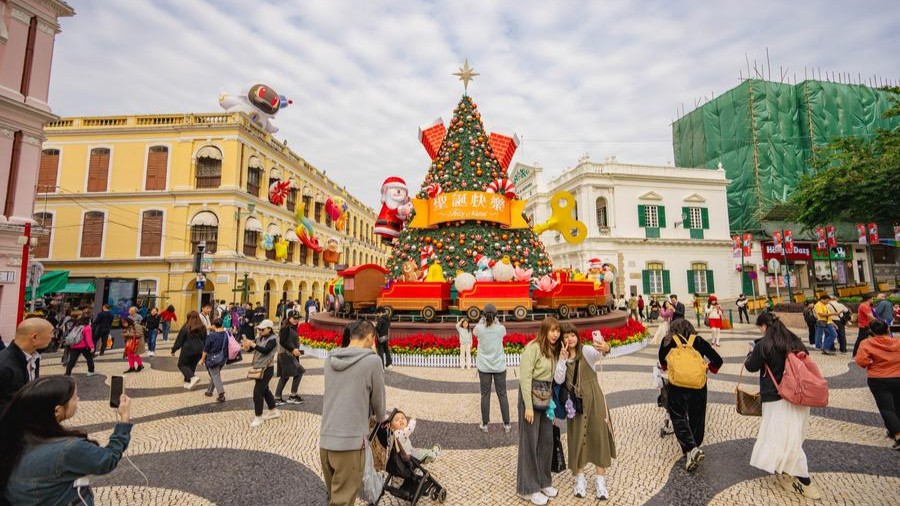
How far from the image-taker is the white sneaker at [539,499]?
351cm

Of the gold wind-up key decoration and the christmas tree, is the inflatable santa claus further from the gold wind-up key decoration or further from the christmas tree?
the gold wind-up key decoration

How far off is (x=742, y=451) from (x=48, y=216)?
3304 cm

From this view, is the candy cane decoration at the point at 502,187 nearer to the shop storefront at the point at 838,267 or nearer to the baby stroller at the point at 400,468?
the baby stroller at the point at 400,468

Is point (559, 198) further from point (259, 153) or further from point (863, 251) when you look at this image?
point (863, 251)

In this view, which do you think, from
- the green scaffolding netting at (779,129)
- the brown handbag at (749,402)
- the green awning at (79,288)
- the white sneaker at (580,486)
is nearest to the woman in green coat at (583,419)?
the white sneaker at (580,486)

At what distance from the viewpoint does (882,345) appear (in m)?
4.60

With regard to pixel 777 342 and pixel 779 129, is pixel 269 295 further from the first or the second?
pixel 779 129

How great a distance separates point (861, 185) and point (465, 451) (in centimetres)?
2411

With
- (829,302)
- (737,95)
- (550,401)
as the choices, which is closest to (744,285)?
(737,95)

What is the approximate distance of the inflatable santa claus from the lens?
49.8 feet

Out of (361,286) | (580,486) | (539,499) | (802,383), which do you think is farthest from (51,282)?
(802,383)

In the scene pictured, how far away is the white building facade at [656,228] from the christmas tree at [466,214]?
616 inches

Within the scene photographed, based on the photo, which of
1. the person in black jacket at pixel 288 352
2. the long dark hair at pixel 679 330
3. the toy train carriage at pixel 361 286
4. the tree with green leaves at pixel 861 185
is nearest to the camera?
the long dark hair at pixel 679 330

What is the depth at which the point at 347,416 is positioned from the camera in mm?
2740
